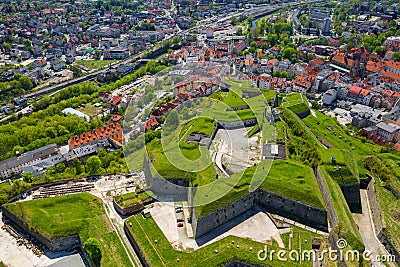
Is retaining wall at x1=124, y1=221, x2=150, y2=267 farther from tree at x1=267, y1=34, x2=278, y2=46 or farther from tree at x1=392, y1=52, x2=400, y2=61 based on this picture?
tree at x1=267, y1=34, x2=278, y2=46

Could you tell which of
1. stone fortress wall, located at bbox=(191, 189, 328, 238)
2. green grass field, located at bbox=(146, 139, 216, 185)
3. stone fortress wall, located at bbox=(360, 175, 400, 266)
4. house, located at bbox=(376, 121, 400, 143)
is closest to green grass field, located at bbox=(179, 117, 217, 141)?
green grass field, located at bbox=(146, 139, 216, 185)

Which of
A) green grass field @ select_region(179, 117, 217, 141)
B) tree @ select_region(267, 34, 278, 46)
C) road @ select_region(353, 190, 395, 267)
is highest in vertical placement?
tree @ select_region(267, 34, 278, 46)

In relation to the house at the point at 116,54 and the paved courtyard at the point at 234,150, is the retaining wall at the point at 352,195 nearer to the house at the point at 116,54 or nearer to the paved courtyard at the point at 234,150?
the paved courtyard at the point at 234,150

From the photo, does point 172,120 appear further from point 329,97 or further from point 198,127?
point 329,97

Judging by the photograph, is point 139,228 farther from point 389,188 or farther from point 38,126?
point 38,126

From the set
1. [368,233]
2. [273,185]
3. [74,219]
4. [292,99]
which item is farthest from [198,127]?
[368,233]

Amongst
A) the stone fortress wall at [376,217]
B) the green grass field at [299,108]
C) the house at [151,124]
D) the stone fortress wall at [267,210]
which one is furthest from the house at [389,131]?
the house at [151,124]

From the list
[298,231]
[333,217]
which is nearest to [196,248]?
[298,231]
